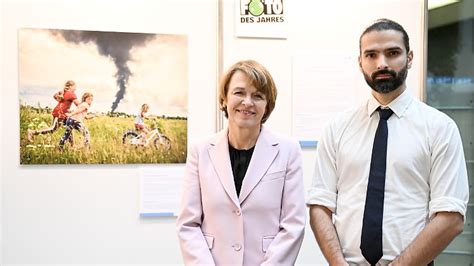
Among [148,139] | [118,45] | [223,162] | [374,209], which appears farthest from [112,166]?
[374,209]

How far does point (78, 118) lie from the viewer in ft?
10.3

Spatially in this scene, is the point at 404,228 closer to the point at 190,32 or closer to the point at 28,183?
the point at 190,32

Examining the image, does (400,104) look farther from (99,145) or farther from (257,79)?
(99,145)

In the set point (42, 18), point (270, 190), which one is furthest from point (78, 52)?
point (270, 190)

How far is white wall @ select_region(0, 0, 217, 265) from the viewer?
306cm

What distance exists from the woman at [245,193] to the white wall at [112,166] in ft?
3.88

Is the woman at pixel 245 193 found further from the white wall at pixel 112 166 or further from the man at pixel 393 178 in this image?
the white wall at pixel 112 166

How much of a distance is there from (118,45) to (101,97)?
346 mm

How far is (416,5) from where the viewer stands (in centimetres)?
351

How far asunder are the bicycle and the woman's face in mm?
1239

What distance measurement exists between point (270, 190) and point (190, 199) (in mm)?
337

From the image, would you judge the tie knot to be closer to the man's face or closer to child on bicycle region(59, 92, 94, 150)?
the man's face

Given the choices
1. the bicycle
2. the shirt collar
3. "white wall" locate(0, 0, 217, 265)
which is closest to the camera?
the shirt collar

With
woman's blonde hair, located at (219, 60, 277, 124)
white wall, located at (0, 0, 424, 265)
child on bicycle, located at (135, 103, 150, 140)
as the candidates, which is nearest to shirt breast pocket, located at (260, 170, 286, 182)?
woman's blonde hair, located at (219, 60, 277, 124)
